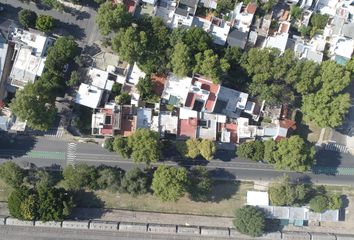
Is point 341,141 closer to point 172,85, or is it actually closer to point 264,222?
point 264,222

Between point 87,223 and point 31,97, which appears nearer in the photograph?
point 31,97

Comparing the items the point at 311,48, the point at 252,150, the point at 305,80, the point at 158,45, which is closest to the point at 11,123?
the point at 158,45

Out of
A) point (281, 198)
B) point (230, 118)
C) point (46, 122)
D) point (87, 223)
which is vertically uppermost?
point (230, 118)

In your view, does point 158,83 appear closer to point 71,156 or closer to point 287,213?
point 71,156

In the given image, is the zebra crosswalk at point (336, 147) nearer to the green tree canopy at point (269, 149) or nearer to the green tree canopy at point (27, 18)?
the green tree canopy at point (269, 149)

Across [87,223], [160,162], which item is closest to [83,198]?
[87,223]

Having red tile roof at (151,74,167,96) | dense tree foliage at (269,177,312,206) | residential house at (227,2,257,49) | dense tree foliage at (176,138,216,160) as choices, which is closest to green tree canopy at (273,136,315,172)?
dense tree foliage at (269,177,312,206)

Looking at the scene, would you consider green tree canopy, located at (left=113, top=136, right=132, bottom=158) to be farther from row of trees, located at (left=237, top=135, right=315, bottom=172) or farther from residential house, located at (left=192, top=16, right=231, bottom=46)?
residential house, located at (left=192, top=16, right=231, bottom=46)
